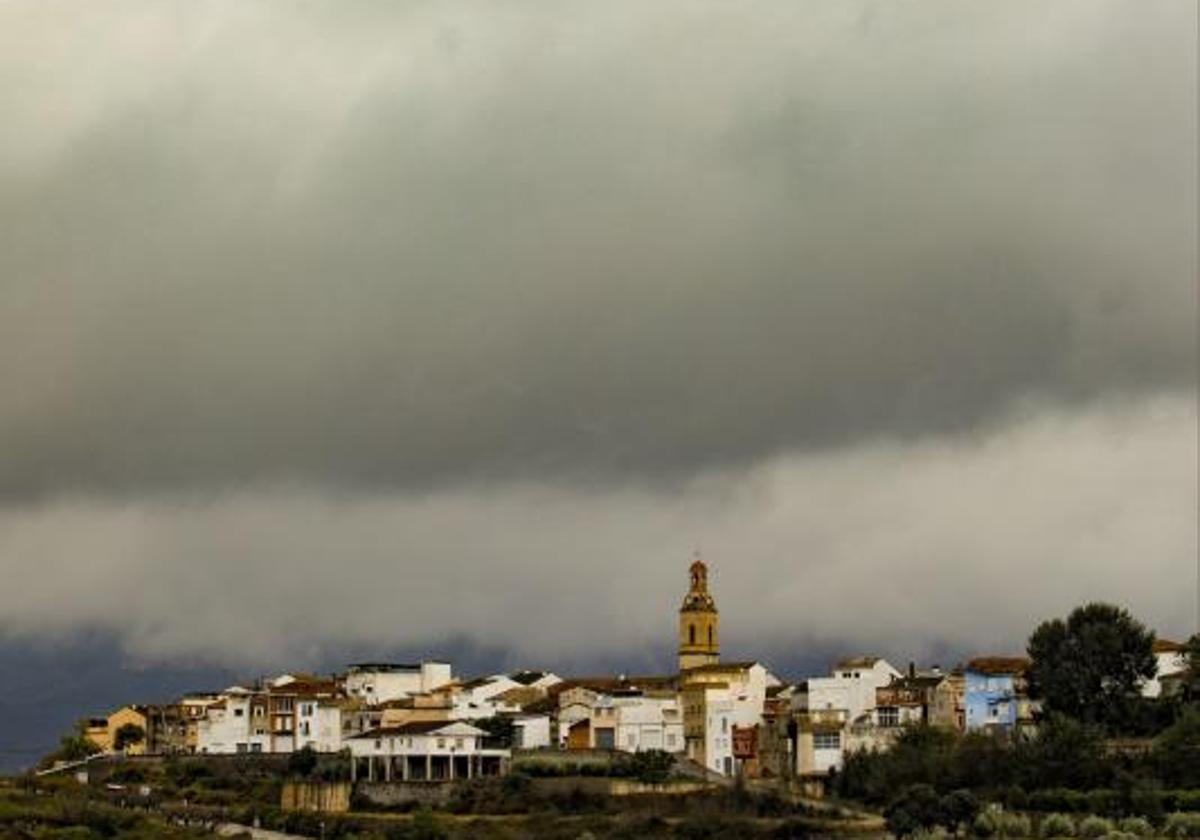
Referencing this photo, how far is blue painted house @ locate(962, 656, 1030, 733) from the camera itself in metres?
91.1

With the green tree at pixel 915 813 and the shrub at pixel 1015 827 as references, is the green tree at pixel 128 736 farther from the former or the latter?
the shrub at pixel 1015 827

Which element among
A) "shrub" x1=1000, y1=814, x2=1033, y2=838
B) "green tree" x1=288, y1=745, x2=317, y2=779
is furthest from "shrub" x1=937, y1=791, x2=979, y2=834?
"green tree" x1=288, y1=745, x2=317, y2=779

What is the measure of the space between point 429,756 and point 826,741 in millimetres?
15167

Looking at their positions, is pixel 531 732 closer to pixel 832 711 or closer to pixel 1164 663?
pixel 832 711

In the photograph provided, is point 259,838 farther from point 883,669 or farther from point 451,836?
point 883,669

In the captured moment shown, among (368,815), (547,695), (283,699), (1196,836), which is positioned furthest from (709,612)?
(1196,836)

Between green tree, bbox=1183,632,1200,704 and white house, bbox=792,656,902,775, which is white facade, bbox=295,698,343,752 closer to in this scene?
white house, bbox=792,656,902,775

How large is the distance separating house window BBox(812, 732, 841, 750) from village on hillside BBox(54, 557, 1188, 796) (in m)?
0.05

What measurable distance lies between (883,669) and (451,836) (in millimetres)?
25032

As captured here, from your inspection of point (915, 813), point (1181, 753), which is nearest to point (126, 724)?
point (915, 813)

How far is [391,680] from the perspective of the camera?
10375 cm

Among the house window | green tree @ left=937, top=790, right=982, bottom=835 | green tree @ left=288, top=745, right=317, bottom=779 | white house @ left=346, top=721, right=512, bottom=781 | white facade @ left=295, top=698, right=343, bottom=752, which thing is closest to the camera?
green tree @ left=937, top=790, right=982, bottom=835

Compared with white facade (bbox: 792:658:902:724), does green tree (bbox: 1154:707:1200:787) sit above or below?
below

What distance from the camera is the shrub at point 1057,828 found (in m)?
74.4
